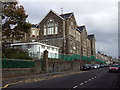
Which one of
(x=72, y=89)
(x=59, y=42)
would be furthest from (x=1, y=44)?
(x=59, y=42)

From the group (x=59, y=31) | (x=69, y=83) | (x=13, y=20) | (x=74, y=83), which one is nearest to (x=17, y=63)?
(x=13, y=20)

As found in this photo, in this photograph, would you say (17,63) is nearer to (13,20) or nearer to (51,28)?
(13,20)

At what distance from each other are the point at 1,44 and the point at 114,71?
21225 mm

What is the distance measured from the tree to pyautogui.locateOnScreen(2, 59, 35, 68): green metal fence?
4.13 metres

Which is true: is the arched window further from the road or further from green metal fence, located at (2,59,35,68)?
the road

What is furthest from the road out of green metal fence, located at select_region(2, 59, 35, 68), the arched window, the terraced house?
the arched window

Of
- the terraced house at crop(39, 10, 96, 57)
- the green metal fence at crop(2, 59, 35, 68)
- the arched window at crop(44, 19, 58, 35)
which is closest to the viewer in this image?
the green metal fence at crop(2, 59, 35, 68)

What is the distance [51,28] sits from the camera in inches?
2183

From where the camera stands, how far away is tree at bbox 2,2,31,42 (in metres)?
26.8

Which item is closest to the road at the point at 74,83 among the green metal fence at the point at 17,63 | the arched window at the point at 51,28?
the green metal fence at the point at 17,63

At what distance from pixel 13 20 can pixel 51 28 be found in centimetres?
2866

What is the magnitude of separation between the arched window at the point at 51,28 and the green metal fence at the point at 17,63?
26273mm

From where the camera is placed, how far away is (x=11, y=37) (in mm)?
27875

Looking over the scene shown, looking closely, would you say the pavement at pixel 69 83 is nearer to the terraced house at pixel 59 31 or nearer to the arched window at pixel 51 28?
the terraced house at pixel 59 31
